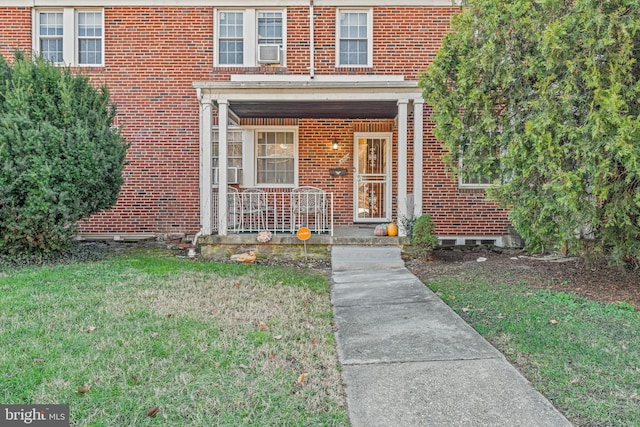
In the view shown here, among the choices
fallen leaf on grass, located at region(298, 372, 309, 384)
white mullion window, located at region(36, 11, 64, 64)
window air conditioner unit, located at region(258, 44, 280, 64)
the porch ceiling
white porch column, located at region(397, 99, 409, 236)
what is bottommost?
fallen leaf on grass, located at region(298, 372, 309, 384)

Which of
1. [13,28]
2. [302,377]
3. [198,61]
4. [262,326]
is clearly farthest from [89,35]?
[302,377]

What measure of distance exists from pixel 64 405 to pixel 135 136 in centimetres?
771

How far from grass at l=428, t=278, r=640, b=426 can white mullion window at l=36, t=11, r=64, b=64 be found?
9.30 metres

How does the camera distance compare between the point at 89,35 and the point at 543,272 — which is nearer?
the point at 543,272

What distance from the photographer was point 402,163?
7.15m

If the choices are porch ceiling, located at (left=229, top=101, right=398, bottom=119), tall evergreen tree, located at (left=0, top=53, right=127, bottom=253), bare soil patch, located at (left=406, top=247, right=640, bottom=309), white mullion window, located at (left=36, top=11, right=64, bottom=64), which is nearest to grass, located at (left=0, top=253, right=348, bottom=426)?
tall evergreen tree, located at (left=0, top=53, right=127, bottom=253)

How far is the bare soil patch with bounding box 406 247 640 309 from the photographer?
5.04 metres

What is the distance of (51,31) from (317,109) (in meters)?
6.09

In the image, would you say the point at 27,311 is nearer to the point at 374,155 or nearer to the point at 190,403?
the point at 190,403

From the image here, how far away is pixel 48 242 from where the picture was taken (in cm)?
647

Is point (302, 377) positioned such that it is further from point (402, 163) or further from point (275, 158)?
point (275, 158)

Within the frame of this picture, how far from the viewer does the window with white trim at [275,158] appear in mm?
9578

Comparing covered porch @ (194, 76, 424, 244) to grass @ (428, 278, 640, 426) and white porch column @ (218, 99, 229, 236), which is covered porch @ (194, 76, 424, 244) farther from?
grass @ (428, 278, 640, 426)

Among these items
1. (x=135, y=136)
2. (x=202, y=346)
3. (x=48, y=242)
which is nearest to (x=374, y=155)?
(x=135, y=136)
